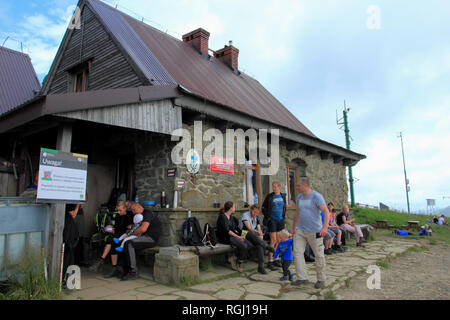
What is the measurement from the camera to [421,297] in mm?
4375

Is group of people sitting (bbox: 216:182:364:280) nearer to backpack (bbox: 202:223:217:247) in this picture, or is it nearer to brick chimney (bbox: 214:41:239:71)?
backpack (bbox: 202:223:217:247)

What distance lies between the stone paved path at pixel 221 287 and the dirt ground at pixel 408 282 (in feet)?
0.83

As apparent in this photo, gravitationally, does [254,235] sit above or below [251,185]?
below

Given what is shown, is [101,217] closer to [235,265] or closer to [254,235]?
[235,265]

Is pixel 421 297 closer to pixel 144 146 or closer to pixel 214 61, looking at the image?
pixel 144 146

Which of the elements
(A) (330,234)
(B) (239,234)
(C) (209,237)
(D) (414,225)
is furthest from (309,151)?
(D) (414,225)

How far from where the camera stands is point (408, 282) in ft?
17.3

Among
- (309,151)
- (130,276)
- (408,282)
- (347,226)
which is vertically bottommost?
(408,282)

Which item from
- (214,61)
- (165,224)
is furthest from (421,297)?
(214,61)

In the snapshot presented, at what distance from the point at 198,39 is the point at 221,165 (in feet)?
22.9

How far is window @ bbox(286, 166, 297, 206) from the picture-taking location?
32.3 feet

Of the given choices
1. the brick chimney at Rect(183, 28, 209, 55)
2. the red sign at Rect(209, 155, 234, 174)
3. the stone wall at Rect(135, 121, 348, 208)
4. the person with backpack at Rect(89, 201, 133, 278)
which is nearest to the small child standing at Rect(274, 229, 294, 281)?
the stone wall at Rect(135, 121, 348, 208)

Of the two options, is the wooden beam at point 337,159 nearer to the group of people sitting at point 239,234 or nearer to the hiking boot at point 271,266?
the group of people sitting at point 239,234
